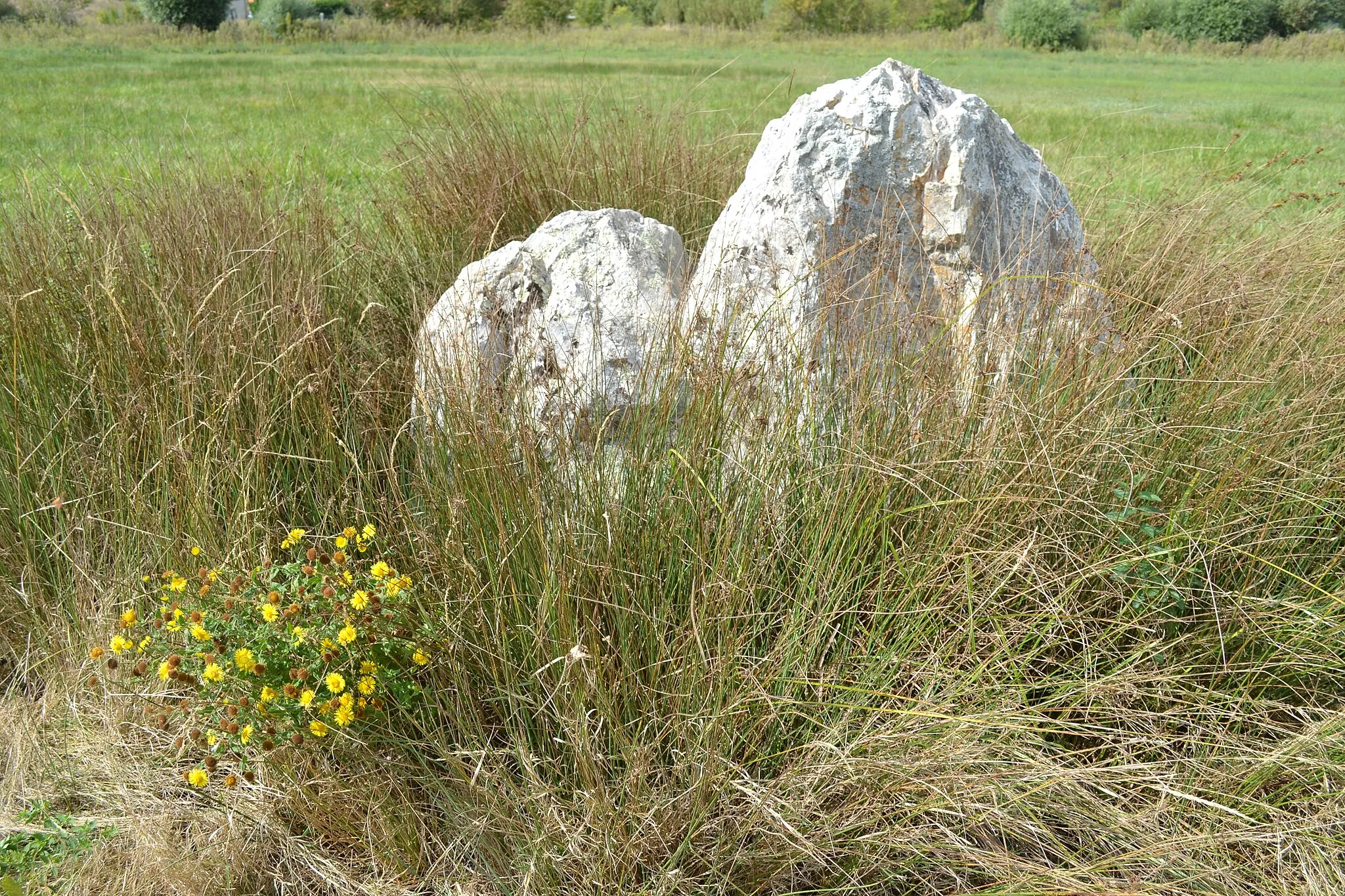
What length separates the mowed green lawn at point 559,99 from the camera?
5.50 meters

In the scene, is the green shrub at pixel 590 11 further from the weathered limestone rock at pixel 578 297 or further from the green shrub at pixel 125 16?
the weathered limestone rock at pixel 578 297

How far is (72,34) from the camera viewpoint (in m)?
21.2

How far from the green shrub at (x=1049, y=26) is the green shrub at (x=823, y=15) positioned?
7.23m

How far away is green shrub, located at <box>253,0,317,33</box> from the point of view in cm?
2822

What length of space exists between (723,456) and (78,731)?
4.89ft

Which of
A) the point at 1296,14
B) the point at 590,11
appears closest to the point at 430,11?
the point at 590,11

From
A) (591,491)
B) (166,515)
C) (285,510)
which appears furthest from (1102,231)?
Result: (166,515)

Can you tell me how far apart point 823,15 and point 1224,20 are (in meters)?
13.5

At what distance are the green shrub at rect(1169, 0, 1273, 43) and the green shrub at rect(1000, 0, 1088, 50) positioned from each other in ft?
18.3

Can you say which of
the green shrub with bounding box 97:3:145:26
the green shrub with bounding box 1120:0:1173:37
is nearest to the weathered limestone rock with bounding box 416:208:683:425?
the green shrub with bounding box 97:3:145:26

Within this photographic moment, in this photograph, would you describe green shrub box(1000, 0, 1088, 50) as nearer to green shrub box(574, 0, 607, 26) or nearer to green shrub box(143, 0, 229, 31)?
green shrub box(574, 0, 607, 26)

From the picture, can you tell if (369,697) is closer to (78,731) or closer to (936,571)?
(78,731)

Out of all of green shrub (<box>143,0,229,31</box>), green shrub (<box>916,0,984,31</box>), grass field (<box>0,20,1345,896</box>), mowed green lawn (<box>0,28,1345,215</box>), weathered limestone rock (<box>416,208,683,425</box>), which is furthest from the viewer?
green shrub (<box>916,0,984,31</box>)

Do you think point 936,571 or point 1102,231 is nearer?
point 936,571
